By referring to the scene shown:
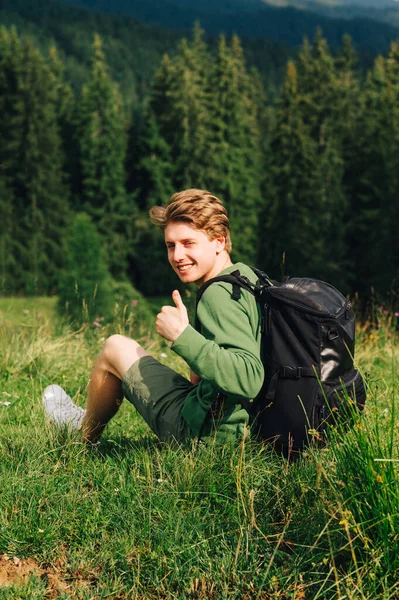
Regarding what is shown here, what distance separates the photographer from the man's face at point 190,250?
3.36 m

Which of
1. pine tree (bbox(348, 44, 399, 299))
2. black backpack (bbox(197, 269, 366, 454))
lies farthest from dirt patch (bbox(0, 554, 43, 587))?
pine tree (bbox(348, 44, 399, 299))

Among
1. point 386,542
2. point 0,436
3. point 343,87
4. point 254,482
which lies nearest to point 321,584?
point 386,542

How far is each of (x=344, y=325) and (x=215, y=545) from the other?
39.2 inches

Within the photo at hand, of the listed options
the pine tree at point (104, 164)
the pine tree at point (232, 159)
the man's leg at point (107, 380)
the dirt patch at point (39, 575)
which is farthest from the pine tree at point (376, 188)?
the dirt patch at point (39, 575)

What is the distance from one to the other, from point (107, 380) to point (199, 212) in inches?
36.6

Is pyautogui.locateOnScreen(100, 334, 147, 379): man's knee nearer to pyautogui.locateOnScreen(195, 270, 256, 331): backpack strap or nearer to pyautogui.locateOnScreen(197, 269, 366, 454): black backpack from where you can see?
pyautogui.locateOnScreen(195, 270, 256, 331): backpack strap

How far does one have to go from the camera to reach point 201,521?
2930 millimetres

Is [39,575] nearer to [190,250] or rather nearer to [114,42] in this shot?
[190,250]

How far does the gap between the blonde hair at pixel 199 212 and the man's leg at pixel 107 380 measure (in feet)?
2.02

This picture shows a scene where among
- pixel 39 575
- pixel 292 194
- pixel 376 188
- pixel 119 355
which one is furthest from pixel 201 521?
pixel 292 194

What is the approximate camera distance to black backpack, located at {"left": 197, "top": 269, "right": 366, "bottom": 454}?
9.73 feet

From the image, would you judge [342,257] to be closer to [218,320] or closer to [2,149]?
[2,149]

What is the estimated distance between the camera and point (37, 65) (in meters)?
42.3

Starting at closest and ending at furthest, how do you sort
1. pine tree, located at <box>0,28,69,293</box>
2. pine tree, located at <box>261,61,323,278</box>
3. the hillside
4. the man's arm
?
1. the man's arm
2. pine tree, located at <box>261,61,323,278</box>
3. pine tree, located at <box>0,28,69,293</box>
4. the hillside
